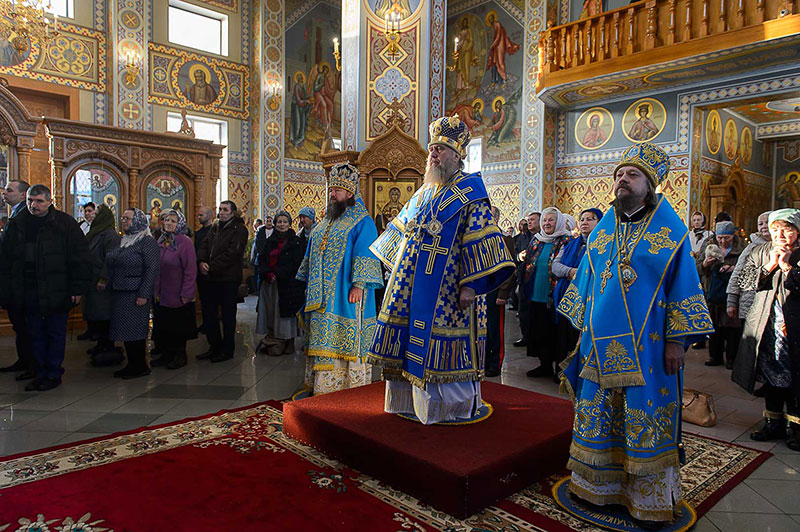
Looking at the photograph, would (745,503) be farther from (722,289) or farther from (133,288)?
(133,288)

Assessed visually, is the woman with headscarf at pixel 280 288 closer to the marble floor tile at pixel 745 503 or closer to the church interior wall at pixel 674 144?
the marble floor tile at pixel 745 503

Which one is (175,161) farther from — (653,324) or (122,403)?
(653,324)

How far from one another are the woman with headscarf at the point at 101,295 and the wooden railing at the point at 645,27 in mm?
9241

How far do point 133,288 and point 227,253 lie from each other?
114cm

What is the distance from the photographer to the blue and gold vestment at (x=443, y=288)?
125 inches

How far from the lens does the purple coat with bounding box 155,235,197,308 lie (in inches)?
226

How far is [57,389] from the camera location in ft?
16.0

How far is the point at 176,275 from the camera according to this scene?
5.75m

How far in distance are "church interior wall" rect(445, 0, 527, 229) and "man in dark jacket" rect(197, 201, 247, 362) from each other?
354 inches

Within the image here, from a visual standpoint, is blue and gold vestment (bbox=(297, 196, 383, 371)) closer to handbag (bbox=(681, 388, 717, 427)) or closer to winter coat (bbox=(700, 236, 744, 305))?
handbag (bbox=(681, 388, 717, 427))

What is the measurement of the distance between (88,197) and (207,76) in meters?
5.83

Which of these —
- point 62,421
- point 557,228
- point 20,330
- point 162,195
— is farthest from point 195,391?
point 162,195

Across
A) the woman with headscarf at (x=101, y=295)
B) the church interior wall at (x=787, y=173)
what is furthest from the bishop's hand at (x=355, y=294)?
the church interior wall at (x=787, y=173)

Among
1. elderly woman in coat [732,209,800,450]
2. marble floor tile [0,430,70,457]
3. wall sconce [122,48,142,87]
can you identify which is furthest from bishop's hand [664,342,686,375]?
wall sconce [122,48,142,87]
